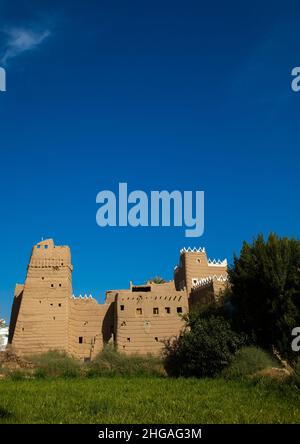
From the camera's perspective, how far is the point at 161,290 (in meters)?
36.5

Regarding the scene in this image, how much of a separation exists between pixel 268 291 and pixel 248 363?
5363 mm

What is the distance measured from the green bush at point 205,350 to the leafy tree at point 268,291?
1519 mm

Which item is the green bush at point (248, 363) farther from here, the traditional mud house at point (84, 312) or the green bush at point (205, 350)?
the traditional mud house at point (84, 312)

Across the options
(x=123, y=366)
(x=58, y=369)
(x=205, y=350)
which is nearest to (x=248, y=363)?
(x=205, y=350)

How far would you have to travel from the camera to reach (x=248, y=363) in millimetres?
21969

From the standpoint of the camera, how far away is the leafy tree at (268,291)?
24.8 metres

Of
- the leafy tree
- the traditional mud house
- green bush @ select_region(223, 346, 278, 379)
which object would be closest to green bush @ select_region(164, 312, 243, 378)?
green bush @ select_region(223, 346, 278, 379)

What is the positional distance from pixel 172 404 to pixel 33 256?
2683 cm

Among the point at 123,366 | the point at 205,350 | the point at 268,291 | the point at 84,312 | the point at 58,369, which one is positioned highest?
the point at 268,291

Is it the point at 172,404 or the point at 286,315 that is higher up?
the point at 286,315

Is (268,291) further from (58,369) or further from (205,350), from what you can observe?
(58,369)

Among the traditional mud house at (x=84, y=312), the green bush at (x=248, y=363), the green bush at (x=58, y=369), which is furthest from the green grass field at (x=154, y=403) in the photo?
the traditional mud house at (x=84, y=312)

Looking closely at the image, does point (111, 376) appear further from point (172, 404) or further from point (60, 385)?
point (172, 404)
